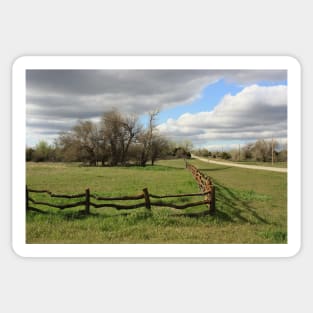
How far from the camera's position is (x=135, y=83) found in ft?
12.8

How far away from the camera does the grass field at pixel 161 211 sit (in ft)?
12.5

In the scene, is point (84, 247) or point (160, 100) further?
point (160, 100)

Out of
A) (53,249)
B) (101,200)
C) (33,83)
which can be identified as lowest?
(53,249)

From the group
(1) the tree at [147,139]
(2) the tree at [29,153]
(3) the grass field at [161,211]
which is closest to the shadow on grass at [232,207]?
(3) the grass field at [161,211]

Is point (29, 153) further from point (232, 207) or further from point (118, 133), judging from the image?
point (232, 207)

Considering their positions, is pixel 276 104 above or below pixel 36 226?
above

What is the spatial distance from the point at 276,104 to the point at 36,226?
333 centimetres

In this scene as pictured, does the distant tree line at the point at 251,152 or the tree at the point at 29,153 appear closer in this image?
the tree at the point at 29,153

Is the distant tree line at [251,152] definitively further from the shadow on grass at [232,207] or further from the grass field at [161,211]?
the shadow on grass at [232,207]

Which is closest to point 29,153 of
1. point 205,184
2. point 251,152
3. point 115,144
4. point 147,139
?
point 115,144

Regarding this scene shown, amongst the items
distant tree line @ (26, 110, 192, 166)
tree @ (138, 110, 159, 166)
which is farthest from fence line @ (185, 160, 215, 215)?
tree @ (138, 110, 159, 166)

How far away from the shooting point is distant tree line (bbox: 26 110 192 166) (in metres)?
4.00

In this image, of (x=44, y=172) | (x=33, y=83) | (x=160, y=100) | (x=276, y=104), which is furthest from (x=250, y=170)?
(x=33, y=83)
